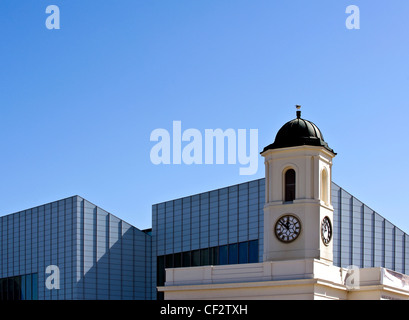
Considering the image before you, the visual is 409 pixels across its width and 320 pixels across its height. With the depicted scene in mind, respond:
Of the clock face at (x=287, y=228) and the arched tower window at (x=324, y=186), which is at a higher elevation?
the arched tower window at (x=324, y=186)

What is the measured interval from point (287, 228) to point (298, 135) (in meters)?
4.83

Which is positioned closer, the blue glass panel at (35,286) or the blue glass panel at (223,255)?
the blue glass panel at (223,255)

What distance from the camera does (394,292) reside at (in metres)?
42.8

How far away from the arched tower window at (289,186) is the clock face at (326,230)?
6.75ft

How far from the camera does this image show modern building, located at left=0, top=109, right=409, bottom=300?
67.9 meters

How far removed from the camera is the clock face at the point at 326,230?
140ft

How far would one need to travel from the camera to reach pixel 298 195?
42.8m

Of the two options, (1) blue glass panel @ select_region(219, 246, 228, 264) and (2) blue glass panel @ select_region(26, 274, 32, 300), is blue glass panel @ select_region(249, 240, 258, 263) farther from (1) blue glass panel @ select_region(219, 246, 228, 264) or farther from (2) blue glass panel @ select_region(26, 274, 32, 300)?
(2) blue glass panel @ select_region(26, 274, 32, 300)
